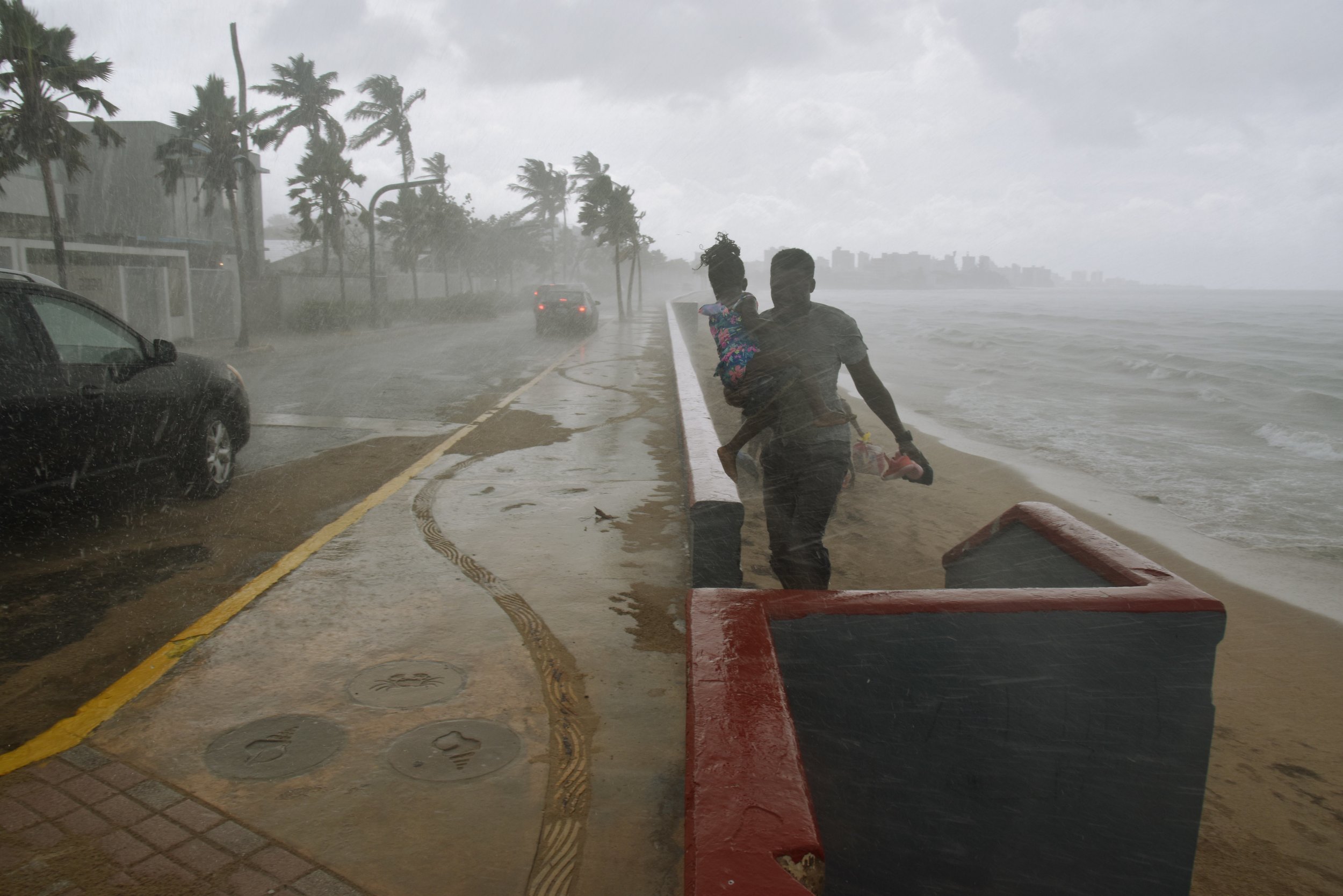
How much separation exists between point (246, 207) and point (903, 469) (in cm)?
2601

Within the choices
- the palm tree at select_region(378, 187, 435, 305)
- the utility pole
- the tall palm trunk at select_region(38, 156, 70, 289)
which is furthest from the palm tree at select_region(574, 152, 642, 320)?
the tall palm trunk at select_region(38, 156, 70, 289)

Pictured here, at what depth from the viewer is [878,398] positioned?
11.9 ft

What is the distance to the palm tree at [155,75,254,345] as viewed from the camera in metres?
20.8

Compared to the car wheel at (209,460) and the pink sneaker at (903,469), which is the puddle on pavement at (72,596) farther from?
the pink sneaker at (903,469)

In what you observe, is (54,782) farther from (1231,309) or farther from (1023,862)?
(1231,309)

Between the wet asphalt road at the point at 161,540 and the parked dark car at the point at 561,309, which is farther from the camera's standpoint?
the parked dark car at the point at 561,309

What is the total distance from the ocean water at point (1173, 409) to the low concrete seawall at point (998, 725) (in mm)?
7398

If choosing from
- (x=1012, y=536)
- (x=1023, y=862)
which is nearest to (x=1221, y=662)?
(x=1012, y=536)

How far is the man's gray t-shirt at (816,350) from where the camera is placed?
3.48 metres

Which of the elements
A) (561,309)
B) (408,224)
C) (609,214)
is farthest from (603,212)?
(561,309)

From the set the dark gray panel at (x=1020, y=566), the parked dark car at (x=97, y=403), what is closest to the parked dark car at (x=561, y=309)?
the parked dark car at (x=97, y=403)

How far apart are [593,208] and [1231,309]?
72.1 metres

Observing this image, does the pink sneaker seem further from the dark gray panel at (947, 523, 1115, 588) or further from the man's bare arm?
the dark gray panel at (947, 523, 1115, 588)

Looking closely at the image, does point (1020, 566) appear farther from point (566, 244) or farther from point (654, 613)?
point (566, 244)
